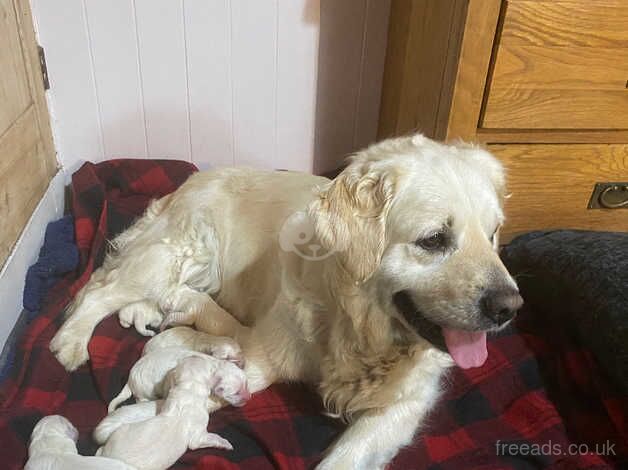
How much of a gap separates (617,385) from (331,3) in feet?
5.13

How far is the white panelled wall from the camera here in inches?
79.2

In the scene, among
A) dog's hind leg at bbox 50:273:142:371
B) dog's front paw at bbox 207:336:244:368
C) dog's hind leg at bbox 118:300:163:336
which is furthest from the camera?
dog's hind leg at bbox 118:300:163:336

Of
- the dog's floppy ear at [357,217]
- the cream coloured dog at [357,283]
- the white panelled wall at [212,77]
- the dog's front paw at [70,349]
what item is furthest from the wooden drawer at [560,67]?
the dog's front paw at [70,349]

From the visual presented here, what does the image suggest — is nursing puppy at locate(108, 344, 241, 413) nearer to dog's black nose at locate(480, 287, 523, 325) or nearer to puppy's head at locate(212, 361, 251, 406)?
puppy's head at locate(212, 361, 251, 406)

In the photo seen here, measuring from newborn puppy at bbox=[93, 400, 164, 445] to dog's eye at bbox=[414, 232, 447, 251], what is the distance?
0.67 m

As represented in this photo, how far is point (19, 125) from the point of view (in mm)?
1804

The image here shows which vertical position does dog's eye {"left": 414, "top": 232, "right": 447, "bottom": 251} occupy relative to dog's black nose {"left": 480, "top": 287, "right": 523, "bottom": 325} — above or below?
above

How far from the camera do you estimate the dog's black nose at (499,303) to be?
1.04m

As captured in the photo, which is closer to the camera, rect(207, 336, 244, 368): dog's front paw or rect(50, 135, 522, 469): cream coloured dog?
rect(50, 135, 522, 469): cream coloured dog

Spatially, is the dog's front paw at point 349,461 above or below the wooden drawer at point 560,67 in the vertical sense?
below

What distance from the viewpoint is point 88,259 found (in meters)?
1.86

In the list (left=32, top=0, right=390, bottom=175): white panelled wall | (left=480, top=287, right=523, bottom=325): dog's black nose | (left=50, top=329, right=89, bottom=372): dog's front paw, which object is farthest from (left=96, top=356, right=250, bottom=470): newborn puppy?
(left=32, top=0, right=390, bottom=175): white panelled wall

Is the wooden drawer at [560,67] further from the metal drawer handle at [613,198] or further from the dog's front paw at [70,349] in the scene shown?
the dog's front paw at [70,349]

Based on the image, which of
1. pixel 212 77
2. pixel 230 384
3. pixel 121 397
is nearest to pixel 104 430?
pixel 121 397
